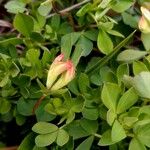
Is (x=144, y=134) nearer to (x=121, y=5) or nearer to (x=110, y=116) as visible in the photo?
(x=110, y=116)

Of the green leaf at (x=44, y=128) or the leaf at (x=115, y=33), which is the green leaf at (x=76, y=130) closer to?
the green leaf at (x=44, y=128)

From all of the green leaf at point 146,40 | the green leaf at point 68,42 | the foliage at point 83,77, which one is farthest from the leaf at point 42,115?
the green leaf at point 146,40

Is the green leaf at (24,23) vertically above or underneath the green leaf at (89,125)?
above

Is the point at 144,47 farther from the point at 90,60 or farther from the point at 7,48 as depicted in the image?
the point at 7,48

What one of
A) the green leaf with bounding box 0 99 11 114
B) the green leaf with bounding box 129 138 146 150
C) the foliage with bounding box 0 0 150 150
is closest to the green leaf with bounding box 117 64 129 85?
the foliage with bounding box 0 0 150 150

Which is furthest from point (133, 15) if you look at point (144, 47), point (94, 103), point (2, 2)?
point (2, 2)

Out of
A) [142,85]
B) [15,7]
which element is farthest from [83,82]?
[15,7]

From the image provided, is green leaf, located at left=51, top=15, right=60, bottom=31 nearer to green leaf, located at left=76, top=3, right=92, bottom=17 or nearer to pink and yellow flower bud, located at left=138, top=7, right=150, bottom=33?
green leaf, located at left=76, top=3, right=92, bottom=17
